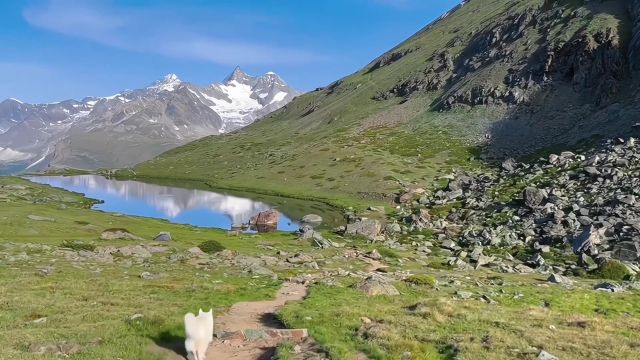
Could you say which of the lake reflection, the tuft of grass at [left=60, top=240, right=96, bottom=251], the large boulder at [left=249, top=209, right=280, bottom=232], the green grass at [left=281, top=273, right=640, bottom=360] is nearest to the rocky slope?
the green grass at [left=281, top=273, right=640, bottom=360]

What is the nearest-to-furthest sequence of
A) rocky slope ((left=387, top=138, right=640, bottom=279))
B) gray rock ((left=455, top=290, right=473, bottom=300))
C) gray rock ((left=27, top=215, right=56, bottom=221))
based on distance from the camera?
gray rock ((left=455, top=290, right=473, bottom=300)) < rocky slope ((left=387, top=138, right=640, bottom=279)) < gray rock ((left=27, top=215, right=56, bottom=221))

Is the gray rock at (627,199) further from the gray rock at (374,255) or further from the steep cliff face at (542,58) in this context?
the steep cliff face at (542,58)

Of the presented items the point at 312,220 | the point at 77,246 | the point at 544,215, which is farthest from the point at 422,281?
the point at 312,220

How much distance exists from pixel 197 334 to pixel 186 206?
102842 mm

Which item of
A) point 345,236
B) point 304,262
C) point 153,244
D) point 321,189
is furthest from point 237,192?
point 304,262

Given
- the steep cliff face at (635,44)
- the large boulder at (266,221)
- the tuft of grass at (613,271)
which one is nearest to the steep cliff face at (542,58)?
the steep cliff face at (635,44)

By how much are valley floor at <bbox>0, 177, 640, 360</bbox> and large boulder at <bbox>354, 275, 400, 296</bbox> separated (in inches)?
7.1

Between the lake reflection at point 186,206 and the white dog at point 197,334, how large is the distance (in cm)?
6371

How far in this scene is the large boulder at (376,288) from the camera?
33031 mm

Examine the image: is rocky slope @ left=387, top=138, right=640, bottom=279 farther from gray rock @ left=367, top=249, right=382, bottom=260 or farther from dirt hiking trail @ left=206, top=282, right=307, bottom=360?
dirt hiking trail @ left=206, top=282, right=307, bottom=360

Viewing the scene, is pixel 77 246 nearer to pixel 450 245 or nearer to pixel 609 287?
pixel 450 245

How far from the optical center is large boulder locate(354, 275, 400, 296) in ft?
108

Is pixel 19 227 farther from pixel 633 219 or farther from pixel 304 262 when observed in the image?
pixel 633 219

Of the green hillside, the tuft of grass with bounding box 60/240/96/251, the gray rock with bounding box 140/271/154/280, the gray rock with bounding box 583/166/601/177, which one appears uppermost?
the green hillside
